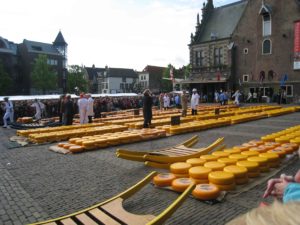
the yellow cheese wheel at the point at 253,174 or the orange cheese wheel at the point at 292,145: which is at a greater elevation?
the orange cheese wheel at the point at 292,145

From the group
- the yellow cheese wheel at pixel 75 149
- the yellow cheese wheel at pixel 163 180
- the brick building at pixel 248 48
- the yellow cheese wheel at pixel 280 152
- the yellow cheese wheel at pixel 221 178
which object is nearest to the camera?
the yellow cheese wheel at pixel 221 178

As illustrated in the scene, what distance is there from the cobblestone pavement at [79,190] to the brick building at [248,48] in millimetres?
35692

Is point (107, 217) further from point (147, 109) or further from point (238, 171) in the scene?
point (147, 109)

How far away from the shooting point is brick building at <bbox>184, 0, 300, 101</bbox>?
39.4 metres

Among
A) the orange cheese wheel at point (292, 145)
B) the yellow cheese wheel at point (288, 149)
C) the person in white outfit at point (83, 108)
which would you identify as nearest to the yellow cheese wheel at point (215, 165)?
the yellow cheese wheel at point (288, 149)

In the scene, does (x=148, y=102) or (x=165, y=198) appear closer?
(x=165, y=198)

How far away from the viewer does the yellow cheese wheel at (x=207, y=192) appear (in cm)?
538

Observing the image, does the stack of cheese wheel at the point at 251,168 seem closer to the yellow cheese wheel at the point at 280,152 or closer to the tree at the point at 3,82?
the yellow cheese wheel at the point at 280,152

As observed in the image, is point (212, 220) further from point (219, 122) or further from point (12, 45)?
point (12, 45)

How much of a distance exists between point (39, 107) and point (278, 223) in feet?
76.4

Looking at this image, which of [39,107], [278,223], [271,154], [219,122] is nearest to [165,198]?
[271,154]

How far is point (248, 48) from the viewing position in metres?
44.4

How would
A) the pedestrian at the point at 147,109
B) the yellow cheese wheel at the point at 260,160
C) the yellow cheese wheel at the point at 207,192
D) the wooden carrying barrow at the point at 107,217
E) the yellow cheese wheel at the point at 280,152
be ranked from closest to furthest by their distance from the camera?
the wooden carrying barrow at the point at 107,217 → the yellow cheese wheel at the point at 207,192 → the yellow cheese wheel at the point at 260,160 → the yellow cheese wheel at the point at 280,152 → the pedestrian at the point at 147,109

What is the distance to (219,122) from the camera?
16.3 meters
